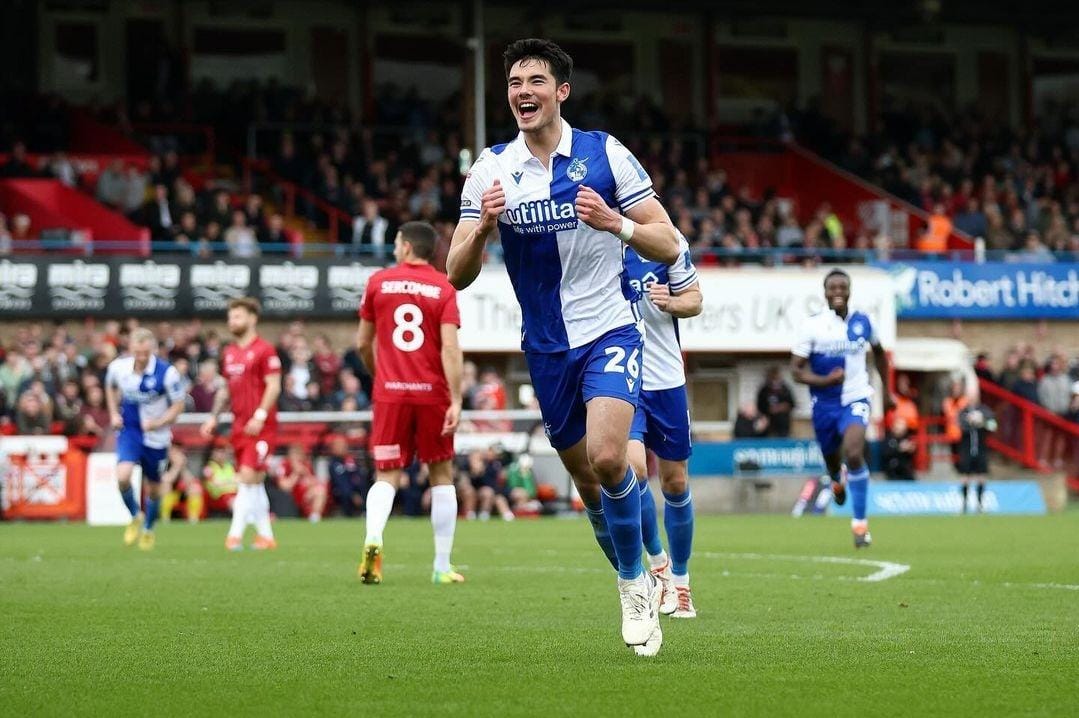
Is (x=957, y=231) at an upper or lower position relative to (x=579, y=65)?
lower

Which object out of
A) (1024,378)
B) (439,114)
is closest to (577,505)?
(1024,378)

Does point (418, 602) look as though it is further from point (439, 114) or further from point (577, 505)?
point (439, 114)

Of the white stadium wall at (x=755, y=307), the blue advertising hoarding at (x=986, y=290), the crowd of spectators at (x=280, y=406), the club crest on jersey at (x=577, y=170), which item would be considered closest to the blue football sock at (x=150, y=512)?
the crowd of spectators at (x=280, y=406)

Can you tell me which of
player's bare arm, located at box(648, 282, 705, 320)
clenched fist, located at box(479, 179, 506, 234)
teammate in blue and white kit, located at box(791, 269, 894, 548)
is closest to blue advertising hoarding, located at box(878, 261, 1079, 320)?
teammate in blue and white kit, located at box(791, 269, 894, 548)

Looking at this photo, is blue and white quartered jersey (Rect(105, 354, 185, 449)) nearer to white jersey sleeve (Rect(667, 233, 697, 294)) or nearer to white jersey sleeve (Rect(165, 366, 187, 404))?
white jersey sleeve (Rect(165, 366, 187, 404))

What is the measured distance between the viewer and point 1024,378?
3312 centimetres

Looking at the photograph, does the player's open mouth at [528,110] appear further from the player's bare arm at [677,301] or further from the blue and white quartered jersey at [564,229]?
the player's bare arm at [677,301]

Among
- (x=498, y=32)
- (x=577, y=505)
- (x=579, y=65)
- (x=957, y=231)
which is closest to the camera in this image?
(x=577, y=505)

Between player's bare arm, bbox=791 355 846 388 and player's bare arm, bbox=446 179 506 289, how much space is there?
8738 mm

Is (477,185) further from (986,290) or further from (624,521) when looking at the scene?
(986,290)

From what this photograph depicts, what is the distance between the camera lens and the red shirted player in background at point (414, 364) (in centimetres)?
1241

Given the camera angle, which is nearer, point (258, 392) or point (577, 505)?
point (258, 392)

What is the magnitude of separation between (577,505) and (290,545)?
33.6 ft

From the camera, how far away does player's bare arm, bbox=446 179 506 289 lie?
24.9 ft
